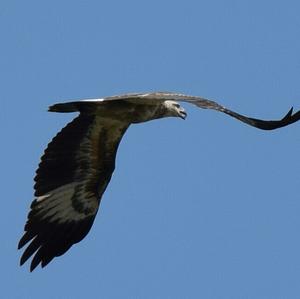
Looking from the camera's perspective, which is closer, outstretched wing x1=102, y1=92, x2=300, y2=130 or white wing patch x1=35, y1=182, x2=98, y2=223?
outstretched wing x1=102, y1=92, x2=300, y2=130

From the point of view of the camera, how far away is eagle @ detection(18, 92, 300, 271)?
16.4 metres

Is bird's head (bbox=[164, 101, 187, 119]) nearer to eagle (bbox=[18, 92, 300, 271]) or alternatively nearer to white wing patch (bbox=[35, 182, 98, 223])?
eagle (bbox=[18, 92, 300, 271])

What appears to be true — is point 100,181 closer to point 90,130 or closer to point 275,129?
point 90,130

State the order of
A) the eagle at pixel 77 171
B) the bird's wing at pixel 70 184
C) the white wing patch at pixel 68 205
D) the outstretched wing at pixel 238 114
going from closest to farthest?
the outstretched wing at pixel 238 114 < the eagle at pixel 77 171 < the bird's wing at pixel 70 184 < the white wing patch at pixel 68 205

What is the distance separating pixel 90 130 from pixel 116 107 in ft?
1.95

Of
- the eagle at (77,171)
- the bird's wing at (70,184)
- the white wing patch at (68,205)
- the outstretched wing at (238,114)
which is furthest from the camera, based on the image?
the white wing patch at (68,205)

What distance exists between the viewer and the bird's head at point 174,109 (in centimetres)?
1625

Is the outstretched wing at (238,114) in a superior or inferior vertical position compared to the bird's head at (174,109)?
inferior

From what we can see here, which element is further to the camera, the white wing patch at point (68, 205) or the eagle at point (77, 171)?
the white wing patch at point (68, 205)

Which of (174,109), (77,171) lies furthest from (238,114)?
(77,171)

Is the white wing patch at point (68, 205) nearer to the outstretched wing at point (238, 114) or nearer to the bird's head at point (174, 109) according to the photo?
the bird's head at point (174, 109)

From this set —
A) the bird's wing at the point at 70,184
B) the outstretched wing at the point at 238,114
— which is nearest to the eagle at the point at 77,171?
the bird's wing at the point at 70,184

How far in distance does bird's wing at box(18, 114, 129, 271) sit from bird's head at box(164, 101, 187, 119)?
73 cm

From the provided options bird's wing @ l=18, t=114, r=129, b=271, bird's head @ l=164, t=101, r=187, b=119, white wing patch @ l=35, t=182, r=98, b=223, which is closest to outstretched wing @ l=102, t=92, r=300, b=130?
bird's head @ l=164, t=101, r=187, b=119
